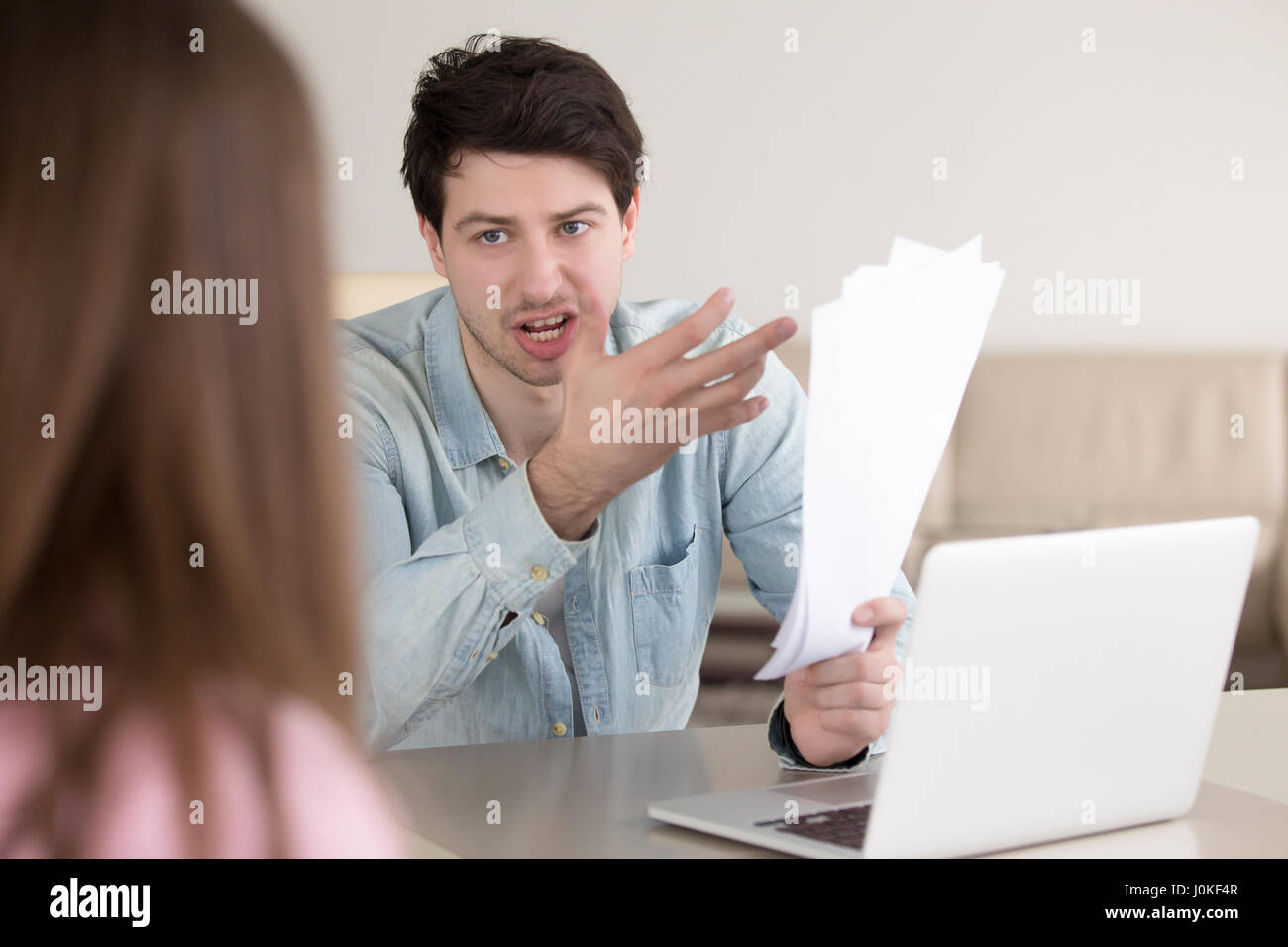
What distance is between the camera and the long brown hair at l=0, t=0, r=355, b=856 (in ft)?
1.42

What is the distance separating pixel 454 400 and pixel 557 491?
1.56ft

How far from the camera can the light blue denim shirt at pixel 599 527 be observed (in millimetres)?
1380

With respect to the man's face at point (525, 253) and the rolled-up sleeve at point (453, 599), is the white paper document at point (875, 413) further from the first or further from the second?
the man's face at point (525, 253)

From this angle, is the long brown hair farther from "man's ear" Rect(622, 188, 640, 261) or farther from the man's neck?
"man's ear" Rect(622, 188, 640, 261)

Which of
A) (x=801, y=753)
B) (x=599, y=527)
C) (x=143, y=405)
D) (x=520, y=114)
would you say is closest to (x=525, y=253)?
(x=520, y=114)

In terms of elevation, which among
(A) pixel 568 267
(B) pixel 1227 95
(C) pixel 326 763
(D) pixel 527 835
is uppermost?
(B) pixel 1227 95

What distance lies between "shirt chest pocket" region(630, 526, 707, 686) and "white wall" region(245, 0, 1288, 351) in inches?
71.1

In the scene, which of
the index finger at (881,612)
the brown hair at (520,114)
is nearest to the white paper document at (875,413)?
the index finger at (881,612)

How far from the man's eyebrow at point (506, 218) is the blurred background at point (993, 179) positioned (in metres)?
1.49

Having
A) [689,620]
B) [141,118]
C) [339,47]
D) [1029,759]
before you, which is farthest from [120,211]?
[339,47]

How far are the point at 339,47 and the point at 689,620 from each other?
2166 mm

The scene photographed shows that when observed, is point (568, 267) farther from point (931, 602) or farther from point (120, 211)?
point (120, 211)

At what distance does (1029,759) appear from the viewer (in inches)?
28.6

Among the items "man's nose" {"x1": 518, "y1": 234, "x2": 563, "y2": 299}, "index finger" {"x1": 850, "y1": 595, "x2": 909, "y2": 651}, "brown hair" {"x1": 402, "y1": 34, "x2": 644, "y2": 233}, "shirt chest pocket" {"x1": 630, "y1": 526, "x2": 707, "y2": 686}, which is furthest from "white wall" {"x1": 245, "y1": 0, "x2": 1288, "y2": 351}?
"index finger" {"x1": 850, "y1": 595, "x2": 909, "y2": 651}
